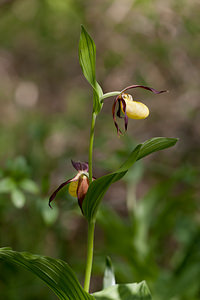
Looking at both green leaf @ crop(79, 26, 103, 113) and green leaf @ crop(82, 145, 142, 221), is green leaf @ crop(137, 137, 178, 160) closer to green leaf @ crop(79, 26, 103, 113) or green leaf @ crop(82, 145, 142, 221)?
green leaf @ crop(82, 145, 142, 221)

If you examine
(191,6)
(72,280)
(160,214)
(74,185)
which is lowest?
(160,214)

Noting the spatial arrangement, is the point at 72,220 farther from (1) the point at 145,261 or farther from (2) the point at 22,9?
(2) the point at 22,9

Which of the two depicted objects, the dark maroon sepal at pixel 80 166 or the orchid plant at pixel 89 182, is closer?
the orchid plant at pixel 89 182

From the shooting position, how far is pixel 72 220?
2580 millimetres

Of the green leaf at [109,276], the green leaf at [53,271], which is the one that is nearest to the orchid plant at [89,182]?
the green leaf at [53,271]

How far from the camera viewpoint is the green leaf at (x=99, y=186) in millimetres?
800

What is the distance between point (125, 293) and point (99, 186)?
34cm

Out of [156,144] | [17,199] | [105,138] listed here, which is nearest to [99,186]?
[156,144]

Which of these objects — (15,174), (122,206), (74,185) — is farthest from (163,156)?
(74,185)

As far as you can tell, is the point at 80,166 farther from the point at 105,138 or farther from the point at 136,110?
the point at 105,138

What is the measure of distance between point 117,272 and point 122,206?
0.95 meters

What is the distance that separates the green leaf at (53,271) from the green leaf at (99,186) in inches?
5.7

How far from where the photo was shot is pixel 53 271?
853 mm

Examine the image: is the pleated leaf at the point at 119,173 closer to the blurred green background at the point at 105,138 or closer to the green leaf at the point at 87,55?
the green leaf at the point at 87,55
